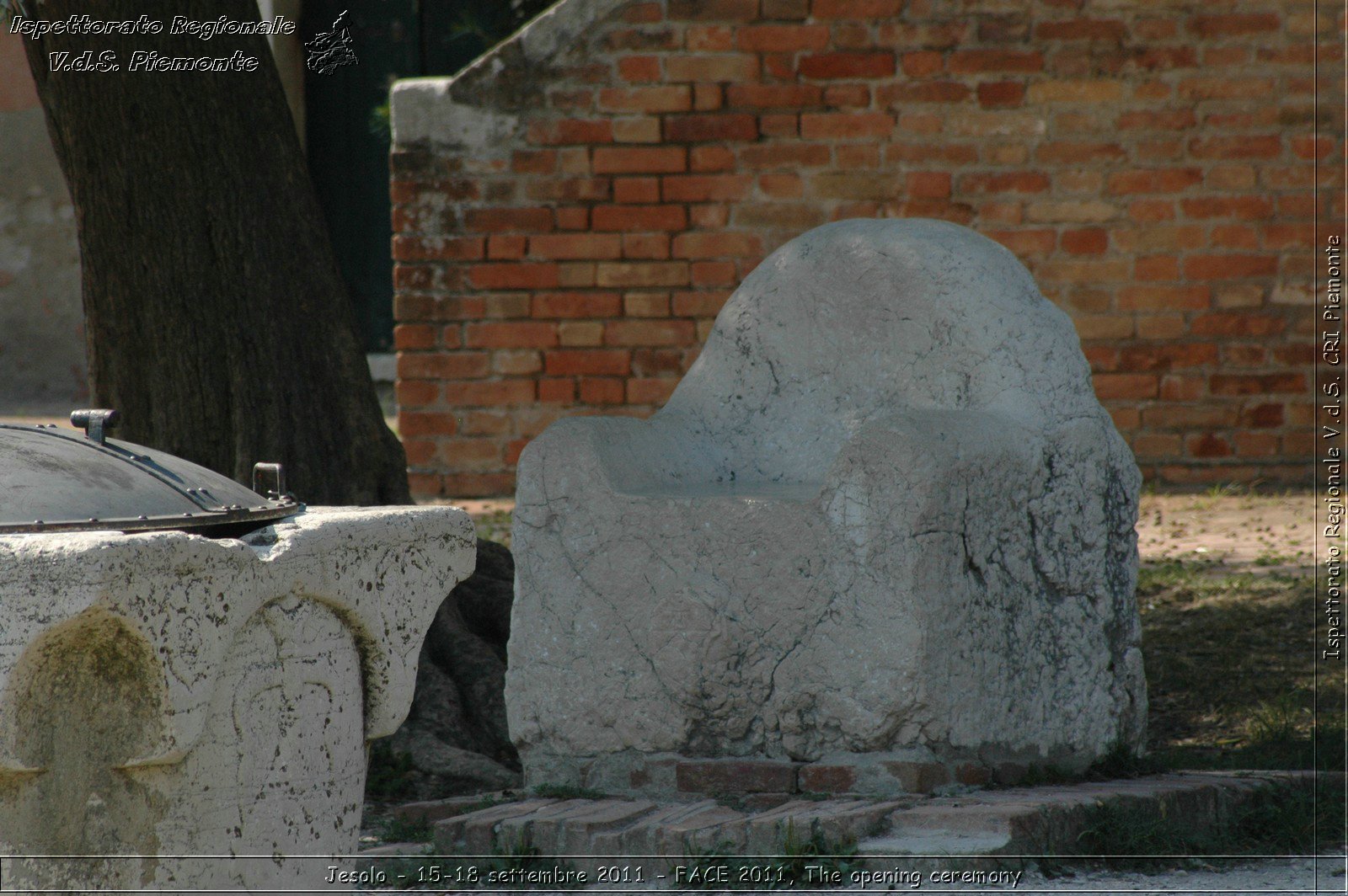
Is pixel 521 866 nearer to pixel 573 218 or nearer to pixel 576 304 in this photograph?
pixel 576 304

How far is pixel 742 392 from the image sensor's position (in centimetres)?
423

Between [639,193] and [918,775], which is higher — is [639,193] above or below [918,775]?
above

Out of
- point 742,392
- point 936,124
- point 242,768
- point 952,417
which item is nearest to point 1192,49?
point 936,124

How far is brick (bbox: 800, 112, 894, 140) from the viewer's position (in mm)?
6992

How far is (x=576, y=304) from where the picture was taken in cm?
709

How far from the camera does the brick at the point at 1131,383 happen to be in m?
7.04

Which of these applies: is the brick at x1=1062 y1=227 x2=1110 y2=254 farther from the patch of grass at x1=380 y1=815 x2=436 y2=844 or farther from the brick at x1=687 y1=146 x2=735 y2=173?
the patch of grass at x1=380 y1=815 x2=436 y2=844

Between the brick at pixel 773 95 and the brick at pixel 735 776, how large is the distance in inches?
167

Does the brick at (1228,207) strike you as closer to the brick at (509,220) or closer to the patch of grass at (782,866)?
the brick at (509,220)

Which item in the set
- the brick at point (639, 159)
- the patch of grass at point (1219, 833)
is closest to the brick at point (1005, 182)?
the brick at point (639, 159)

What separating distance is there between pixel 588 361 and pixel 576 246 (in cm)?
54

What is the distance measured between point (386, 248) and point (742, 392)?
6.39 m

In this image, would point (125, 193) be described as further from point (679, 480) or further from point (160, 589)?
Answer: point (160, 589)

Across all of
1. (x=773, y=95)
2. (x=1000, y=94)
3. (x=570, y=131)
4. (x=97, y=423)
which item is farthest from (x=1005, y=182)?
(x=97, y=423)
